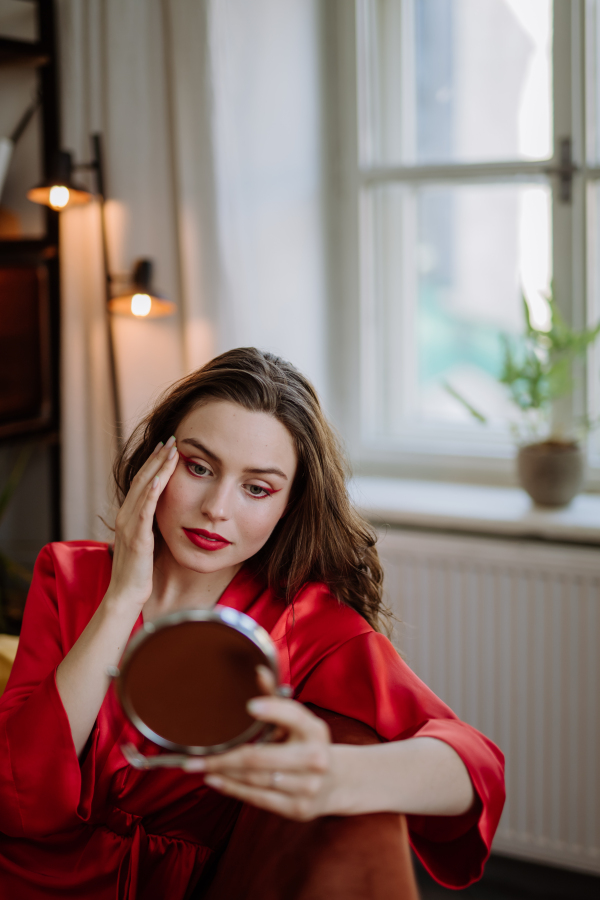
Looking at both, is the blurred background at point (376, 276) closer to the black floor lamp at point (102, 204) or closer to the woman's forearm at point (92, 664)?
the black floor lamp at point (102, 204)

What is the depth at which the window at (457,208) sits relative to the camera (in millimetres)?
2150

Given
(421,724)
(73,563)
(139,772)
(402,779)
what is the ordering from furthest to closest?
(73,563) → (139,772) → (421,724) → (402,779)

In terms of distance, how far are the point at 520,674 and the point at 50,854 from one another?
1.21m

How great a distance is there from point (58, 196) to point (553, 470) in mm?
1387

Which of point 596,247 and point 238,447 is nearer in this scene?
point 238,447

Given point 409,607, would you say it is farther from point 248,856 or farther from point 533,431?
point 248,856

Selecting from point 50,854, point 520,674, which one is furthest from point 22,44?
point 520,674

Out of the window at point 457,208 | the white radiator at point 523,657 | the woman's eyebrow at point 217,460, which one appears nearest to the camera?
the woman's eyebrow at point 217,460

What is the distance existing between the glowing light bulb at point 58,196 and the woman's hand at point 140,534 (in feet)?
3.56

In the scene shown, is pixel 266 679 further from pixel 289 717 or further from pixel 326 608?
pixel 326 608

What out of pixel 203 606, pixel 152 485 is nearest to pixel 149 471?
pixel 152 485

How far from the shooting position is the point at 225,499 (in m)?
1.09

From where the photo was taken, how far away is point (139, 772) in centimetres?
119

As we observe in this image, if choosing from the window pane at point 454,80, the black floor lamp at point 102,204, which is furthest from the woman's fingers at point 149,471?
the window pane at point 454,80
